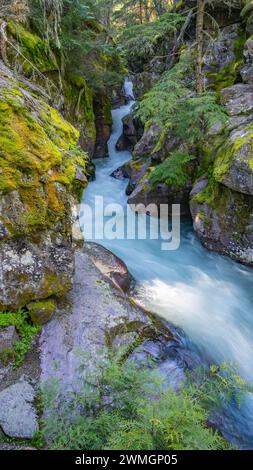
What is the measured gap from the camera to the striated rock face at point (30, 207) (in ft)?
13.3

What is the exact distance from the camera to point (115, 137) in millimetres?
16484

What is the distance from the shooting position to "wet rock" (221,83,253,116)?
28.1 ft

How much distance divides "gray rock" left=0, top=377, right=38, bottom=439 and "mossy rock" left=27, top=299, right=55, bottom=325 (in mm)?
888

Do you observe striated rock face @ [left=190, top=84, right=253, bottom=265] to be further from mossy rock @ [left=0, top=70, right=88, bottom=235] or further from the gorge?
mossy rock @ [left=0, top=70, right=88, bottom=235]

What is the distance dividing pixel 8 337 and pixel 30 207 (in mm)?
1645

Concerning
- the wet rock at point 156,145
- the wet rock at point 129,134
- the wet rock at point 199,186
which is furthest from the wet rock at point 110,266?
the wet rock at point 129,134

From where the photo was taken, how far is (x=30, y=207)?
4.20 m

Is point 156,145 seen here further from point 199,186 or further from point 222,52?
point 222,52

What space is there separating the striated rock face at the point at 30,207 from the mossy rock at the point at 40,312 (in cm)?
8

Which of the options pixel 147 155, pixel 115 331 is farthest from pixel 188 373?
pixel 147 155

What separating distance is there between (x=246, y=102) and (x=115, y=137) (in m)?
8.80

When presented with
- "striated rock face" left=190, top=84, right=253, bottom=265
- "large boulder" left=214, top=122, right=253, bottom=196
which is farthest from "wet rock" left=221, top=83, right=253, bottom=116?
"large boulder" left=214, top=122, right=253, bottom=196
